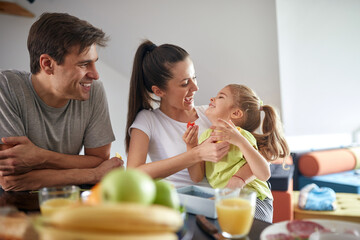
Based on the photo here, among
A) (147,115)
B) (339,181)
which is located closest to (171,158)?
(147,115)

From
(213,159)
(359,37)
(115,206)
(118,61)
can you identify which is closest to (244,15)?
(118,61)

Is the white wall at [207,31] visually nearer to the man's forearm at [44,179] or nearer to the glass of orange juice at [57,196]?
the man's forearm at [44,179]

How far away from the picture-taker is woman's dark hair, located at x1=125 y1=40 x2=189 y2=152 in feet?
6.09

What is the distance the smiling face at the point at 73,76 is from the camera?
1.78 m

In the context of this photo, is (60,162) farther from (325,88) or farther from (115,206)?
(325,88)

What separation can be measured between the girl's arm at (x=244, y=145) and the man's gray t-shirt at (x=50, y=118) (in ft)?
2.46

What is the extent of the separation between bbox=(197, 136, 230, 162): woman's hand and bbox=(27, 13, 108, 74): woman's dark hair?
2.69 feet

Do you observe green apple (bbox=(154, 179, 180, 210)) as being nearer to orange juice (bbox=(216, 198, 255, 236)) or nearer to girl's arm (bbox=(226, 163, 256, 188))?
orange juice (bbox=(216, 198, 255, 236))

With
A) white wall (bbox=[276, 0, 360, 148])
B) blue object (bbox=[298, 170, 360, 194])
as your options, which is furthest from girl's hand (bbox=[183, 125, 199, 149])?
blue object (bbox=[298, 170, 360, 194])

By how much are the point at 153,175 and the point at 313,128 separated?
3.70 m

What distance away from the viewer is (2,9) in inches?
157

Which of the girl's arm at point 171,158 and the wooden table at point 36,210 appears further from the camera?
the girl's arm at point 171,158

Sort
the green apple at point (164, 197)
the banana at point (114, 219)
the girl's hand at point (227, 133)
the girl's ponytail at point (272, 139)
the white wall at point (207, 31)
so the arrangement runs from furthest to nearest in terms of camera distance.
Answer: the white wall at point (207, 31), the girl's ponytail at point (272, 139), the girl's hand at point (227, 133), the green apple at point (164, 197), the banana at point (114, 219)

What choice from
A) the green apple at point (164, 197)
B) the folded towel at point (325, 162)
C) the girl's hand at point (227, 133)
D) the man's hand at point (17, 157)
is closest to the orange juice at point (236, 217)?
the green apple at point (164, 197)
